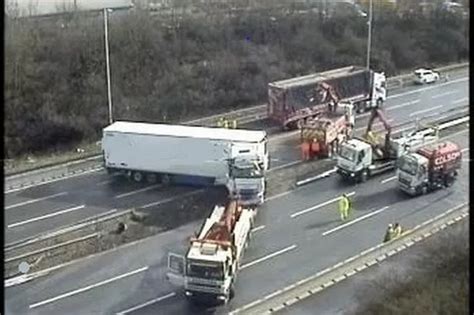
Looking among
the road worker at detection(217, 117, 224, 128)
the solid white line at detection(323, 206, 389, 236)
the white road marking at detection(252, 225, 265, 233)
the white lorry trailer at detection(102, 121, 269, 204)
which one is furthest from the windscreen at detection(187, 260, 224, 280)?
the road worker at detection(217, 117, 224, 128)

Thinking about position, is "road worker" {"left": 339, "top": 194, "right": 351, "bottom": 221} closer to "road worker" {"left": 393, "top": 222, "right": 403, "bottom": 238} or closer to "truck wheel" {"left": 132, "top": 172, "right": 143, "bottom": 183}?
"road worker" {"left": 393, "top": 222, "right": 403, "bottom": 238}

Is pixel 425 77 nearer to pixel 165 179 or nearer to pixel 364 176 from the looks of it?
pixel 364 176

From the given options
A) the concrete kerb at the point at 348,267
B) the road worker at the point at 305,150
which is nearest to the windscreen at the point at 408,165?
the concrete kerb at the point at 348,267

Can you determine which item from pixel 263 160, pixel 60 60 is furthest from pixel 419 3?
pixel 263 160

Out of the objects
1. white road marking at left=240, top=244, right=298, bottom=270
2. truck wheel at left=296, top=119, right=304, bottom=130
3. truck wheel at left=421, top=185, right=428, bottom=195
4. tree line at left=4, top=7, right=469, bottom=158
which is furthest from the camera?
tree line at left=4, top=7, right=469, bottom=158

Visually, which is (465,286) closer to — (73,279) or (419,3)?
(73,279)

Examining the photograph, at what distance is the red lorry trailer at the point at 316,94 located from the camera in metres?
8.13

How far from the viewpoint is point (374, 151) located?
6.93 meters

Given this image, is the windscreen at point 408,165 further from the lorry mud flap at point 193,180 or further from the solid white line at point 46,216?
the solid white line at point 46,216

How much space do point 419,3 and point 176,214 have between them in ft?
26.3

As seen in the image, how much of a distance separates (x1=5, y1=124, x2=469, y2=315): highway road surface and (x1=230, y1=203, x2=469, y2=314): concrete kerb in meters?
0.10

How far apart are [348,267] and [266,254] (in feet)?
2.00

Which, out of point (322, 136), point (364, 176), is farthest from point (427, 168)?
point (322, 136)

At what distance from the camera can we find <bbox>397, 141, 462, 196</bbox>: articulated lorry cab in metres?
6.24
